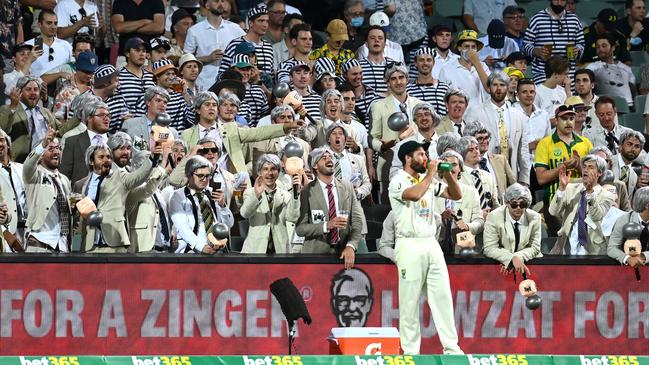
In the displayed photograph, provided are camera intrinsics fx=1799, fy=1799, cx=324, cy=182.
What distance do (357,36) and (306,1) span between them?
2.37m

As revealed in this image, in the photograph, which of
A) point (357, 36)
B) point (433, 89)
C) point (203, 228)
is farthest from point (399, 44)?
point (203, 228)

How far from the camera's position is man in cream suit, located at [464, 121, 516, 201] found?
59.4ft

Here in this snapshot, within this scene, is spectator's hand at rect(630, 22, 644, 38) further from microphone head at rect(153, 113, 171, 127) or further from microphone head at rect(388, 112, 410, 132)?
microphone head at rect(153, 113, 171, 127)

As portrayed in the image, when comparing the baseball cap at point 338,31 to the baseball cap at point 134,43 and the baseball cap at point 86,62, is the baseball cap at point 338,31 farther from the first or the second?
the baseball cap at point 86,62

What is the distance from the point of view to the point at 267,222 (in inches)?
643

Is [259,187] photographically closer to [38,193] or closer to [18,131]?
[38,193]

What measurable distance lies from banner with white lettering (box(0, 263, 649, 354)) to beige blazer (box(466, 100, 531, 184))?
301 cm

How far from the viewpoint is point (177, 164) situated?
55.4 feet

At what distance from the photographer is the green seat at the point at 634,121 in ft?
70.6

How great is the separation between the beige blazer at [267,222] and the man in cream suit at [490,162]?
245 centimetres

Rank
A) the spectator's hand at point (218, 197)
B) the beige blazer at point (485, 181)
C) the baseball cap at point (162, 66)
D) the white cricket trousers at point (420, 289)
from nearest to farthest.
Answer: the white cricket trousers at point (420, 289), the spectator's hand at point (218, 197), the beige blazer at point (485, 181), the baseball cap at point (162, 66)

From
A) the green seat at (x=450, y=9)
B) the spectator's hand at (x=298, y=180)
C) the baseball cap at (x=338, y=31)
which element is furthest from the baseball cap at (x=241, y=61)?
the green seat at (x=450, y=9)

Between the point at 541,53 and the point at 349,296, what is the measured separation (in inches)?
285

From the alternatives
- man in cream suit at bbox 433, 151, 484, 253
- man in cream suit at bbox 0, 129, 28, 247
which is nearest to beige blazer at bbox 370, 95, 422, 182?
man in cream suit at bbox 433, 151, 484, 253
